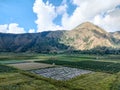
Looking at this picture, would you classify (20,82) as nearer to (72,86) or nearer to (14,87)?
(14,87)

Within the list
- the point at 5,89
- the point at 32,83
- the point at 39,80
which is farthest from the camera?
the point at 39,80

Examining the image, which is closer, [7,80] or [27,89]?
[27,89]

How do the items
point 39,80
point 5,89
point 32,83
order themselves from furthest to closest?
point 39,80 < point 32,83 < point 5,89

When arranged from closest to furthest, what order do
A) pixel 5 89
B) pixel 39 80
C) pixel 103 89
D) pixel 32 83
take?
pixel 5 89 < pixel 103 89 < pixel 32 83 < pixel 39 80

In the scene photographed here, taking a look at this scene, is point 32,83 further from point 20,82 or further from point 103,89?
point 103,89

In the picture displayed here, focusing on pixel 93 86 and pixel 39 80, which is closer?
pixel 93 86

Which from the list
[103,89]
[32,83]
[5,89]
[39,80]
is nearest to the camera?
[5,89]

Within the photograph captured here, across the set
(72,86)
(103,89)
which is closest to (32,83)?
(72,86)

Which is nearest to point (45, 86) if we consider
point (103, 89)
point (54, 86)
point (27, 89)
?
point (54, 86)
